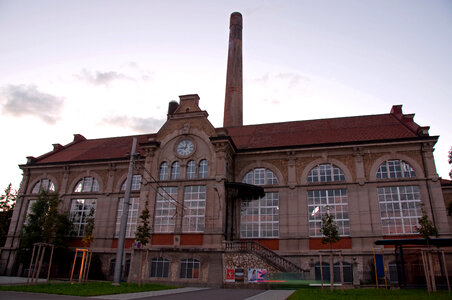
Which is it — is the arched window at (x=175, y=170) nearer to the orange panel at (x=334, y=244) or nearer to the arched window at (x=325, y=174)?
the arched window at (x=325, y=174)

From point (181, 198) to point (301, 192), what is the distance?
410 inches

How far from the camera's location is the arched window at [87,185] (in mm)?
35562

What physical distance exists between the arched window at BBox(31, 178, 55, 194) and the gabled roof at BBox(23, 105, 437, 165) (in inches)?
83.5

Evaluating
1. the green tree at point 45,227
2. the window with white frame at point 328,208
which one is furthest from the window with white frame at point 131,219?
the window with white frame at point 328,208

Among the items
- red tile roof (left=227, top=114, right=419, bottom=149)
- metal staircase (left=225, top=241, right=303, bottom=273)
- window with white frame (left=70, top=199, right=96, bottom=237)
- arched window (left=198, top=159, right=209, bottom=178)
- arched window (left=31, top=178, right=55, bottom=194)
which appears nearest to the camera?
metal staircase (left=225, top=241, right=303, bottom=273)

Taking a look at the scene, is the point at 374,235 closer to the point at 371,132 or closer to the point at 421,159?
the point at 421,159

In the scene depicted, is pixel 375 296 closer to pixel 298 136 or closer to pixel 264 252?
pixel 264 252

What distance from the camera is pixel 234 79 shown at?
4859cm

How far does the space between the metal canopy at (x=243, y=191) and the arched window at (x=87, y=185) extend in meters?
15.0

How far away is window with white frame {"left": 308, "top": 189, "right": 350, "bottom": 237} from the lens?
92.4 feet

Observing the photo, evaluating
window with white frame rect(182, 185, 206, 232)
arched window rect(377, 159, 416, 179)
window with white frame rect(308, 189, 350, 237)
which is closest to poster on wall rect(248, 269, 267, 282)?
window with white frame rect(182, 185, 206, 232)

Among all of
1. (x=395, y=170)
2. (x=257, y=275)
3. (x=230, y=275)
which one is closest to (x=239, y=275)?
(x=230, y=275)

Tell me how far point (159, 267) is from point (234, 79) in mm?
29650

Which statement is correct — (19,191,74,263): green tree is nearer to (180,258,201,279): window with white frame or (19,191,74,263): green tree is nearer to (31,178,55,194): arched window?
(31,178,55,194): arched window
